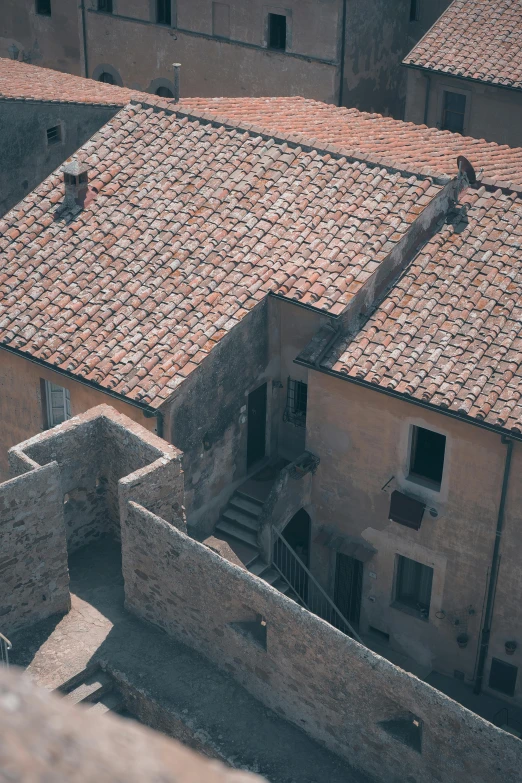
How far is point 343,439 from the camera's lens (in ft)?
73.5

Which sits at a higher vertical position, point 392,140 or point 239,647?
point 392,140

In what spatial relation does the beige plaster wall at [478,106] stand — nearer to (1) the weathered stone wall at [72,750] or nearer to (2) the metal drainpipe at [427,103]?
(2) the metal drainpipe at [427,103]

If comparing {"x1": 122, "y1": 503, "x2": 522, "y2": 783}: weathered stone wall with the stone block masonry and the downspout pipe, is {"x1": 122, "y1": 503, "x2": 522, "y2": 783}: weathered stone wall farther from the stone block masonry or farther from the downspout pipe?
the downspout pipe

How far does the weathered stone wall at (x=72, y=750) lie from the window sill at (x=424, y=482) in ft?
53.1

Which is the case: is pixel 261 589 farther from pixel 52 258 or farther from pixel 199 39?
pixel 199 39

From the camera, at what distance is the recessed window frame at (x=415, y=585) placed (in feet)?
75.2

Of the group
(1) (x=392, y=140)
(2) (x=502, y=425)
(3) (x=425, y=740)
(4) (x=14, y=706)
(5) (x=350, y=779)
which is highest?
(4) (x=14, y=706)

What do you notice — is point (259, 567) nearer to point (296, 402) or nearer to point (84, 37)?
point (296, 402)

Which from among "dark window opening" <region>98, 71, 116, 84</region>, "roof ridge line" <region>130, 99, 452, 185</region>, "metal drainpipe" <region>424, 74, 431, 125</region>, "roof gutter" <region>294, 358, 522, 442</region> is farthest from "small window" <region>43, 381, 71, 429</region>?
"dark window opening" <region>98, 71, 116, 84</region>

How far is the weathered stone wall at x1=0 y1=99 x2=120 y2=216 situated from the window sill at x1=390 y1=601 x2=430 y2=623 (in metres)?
13.5

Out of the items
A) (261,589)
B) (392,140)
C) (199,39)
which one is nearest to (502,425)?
(261,589)

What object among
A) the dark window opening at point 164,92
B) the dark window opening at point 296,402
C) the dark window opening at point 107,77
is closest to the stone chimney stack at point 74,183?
the dark window opening at point 296,402

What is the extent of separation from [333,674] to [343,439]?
22.0 feet

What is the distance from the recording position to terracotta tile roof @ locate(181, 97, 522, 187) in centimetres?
2498
